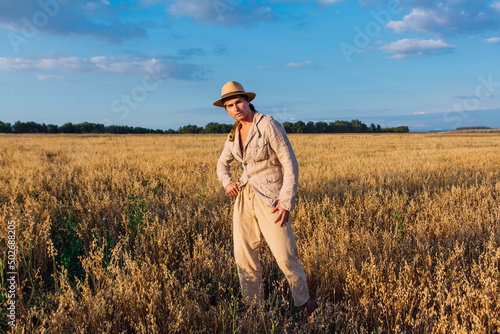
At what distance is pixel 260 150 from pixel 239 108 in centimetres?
43

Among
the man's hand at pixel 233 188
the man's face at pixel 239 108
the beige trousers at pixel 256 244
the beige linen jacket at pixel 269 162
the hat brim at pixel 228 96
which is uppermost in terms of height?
the hat brim at pixel 228 96

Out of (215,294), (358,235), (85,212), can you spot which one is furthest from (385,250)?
(85,212)

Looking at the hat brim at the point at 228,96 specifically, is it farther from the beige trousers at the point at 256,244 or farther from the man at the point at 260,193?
the beige trousers at the point at 256,244

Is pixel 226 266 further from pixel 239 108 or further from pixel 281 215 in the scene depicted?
pixel 239 108

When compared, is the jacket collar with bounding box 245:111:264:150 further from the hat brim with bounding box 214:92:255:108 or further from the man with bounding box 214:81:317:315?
the hat brim with bounding box 214:92:255:108

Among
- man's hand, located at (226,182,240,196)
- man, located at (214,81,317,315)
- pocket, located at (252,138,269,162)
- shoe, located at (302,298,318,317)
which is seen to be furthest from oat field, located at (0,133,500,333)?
pocket, located at (252,138,269,162)

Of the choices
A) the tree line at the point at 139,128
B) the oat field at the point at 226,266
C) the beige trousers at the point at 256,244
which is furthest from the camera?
the tree line at the point at 139,128

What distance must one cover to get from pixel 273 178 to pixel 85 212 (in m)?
4.28

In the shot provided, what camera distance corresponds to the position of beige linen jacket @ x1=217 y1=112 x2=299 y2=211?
→ 8.13 feet

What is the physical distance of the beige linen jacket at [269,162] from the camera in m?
2.48

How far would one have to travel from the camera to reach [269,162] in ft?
8.77

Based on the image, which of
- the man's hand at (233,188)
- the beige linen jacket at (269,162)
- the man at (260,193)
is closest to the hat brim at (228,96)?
the man at (260,193)

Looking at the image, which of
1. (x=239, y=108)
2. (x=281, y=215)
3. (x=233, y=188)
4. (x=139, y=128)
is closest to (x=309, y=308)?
(x=281, y=215)

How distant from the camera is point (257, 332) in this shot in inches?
95.2
